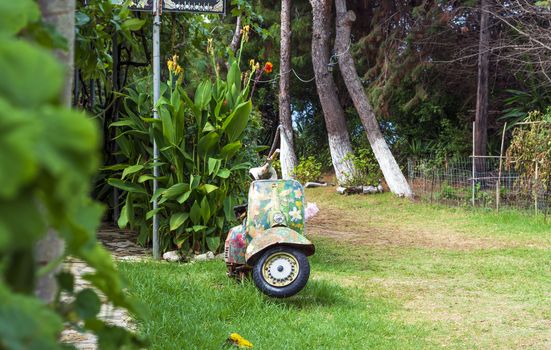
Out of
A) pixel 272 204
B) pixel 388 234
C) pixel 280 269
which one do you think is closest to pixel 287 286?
pixel 280 269

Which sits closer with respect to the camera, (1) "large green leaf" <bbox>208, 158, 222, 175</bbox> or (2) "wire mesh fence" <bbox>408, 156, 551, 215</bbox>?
(1) "large green leaf" <bbox>208, 158, 222, 175</bbox>

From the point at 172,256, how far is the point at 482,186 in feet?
25.1

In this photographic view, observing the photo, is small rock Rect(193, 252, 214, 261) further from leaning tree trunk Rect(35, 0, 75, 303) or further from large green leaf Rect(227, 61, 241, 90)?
leaning tree trunk Rect(35, 0, 75, 303)

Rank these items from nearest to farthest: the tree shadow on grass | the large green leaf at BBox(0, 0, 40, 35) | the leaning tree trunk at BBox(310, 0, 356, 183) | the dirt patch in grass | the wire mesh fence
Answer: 1. the large green leaf at BBox(0, 0, 40, 35)
2. the tree shadow on grass
3. the dirt patch in grass
4. the wire mesh fence
5. the leaning tree trunk at BBox(310, 0, 356, 183)

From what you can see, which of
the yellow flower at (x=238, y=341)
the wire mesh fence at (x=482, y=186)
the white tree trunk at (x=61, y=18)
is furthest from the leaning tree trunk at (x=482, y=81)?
the white tree trunk at (x=61, y=18)

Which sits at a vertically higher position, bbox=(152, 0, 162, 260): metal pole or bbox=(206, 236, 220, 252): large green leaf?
bbox=(152, 0, 162, 260): metal pole

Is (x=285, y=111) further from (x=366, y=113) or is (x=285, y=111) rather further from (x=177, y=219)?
(x=177, y=219)

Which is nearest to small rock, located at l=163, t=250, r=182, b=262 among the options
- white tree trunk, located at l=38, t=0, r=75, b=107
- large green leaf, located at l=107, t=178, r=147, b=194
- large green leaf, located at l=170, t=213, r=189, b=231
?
large green leaf, located at l=170, t=213, r=189, b=231

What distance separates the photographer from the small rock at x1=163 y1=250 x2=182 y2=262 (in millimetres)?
6715

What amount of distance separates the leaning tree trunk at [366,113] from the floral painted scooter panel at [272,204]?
9405mm

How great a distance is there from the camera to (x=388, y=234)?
394 inches

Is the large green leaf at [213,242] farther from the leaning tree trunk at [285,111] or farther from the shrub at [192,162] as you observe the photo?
the leaning tree trunk at [285,111]

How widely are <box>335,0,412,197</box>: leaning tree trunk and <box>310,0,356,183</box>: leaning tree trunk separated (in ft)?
1.21

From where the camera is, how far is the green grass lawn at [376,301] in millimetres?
4051
